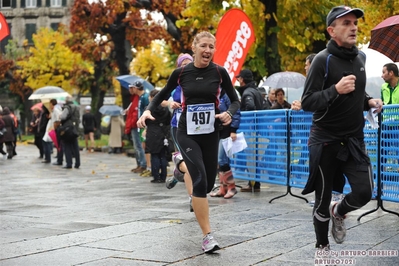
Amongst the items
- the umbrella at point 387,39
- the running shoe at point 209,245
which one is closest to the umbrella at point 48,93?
the umbrella at point 387,39

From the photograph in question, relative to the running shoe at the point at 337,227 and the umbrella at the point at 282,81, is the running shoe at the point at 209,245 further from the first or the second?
the umbrella at the point at 282,81

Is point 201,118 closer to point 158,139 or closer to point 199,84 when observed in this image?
point 199,84

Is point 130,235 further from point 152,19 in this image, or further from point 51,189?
point 152,19

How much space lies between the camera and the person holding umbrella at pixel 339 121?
5688mm

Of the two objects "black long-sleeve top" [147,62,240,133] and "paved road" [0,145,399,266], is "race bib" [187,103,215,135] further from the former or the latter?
"paved road" [0,145,399,266]

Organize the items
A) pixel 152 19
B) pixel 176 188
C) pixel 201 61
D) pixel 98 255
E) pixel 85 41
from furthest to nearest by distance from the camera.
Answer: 1. pixel 85 41
2. pixel 152 19
3. pixel 176 188
4. pixel 201 61
5. pixel 98 255

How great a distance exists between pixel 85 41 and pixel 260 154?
26669 millimetres

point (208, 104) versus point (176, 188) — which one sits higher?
point (208, 104)

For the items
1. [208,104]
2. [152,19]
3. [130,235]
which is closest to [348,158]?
[208,104]

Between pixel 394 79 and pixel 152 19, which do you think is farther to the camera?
pixel 152 19

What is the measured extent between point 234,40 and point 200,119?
755 centimetres

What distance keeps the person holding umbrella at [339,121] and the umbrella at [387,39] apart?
159 inches

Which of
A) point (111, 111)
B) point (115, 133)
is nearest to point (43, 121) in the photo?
point (115, 133)

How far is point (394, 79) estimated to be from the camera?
10945 mm
